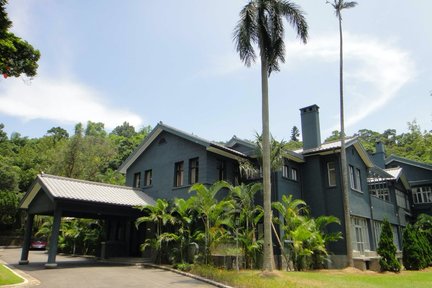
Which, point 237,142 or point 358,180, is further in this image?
point 358,180

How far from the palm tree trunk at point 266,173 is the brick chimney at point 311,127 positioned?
27.4 feet

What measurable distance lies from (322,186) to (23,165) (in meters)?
46.4

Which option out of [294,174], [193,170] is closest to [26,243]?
[193,170]

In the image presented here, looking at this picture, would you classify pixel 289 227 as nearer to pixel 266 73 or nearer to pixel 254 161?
pixel 254 161

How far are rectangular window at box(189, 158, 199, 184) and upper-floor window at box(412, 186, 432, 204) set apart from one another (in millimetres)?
26744

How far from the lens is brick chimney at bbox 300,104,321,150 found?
22250 mm

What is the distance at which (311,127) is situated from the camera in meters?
22.5

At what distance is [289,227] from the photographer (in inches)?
700

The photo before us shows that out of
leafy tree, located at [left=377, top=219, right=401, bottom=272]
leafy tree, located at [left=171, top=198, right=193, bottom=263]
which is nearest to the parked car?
leafy tree, located at [left=171, top=198, right=193, bottom=263]

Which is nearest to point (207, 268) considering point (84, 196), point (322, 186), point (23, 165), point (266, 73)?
point (84, 196)

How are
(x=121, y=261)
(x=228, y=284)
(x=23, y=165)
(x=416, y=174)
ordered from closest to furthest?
(x=228, y=284) < (x=121, y=261) < (x=416, y=174) < (x=23, y=165)

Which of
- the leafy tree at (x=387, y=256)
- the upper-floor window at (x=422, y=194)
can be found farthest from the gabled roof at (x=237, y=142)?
the upper-floor window at (x=422, y=194)

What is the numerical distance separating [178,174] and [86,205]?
6070 millimetres

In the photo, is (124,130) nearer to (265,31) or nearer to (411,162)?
(411,162)
